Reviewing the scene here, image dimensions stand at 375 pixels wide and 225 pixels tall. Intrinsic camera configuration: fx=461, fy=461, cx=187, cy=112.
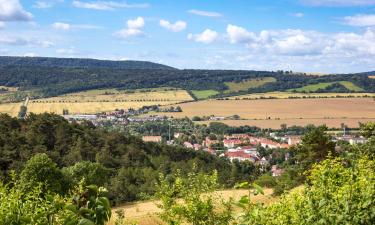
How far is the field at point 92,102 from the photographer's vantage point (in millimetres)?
154413

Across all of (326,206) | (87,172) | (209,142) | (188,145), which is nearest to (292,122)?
(209,142)

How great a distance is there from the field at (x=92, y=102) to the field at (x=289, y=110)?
63.6ft

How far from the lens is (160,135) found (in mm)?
126375

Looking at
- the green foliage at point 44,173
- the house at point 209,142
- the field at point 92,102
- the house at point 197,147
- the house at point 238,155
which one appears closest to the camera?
the green foliage at point 44,173

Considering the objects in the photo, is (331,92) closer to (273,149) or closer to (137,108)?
(137,108)

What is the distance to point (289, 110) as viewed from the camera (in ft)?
491

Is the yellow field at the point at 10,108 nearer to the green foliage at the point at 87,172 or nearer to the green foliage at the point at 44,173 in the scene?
the green foliage at the point at 87,172

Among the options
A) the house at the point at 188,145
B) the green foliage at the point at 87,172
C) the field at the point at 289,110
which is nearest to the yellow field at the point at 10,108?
the field at the point at 289,110

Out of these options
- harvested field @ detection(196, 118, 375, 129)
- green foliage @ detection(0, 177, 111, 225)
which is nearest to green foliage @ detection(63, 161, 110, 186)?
green foliage @ detection(0, 177, 111, 225)

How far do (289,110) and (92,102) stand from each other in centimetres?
7496

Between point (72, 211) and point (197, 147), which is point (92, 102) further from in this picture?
point (72, 211)

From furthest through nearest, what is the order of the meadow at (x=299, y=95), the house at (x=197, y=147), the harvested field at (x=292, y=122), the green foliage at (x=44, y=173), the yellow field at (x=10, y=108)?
the meadow at (x=299, y=95) < the yellow field at (x=10, y=108) < the harvested field at (x=292, y=122) < the house at (x=197, y=147) < the green foliage at (x=44, y=173)

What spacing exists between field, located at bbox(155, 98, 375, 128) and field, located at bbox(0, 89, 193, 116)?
19.4 meters

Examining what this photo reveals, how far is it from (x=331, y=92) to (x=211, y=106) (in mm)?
55612
